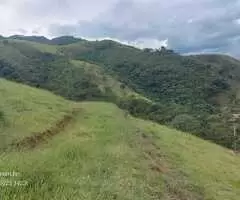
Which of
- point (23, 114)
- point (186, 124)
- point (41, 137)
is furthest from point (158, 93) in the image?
point (41, 137)

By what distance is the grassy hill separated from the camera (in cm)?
1199

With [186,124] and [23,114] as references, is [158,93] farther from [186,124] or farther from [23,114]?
[23,114]

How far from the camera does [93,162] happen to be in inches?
734

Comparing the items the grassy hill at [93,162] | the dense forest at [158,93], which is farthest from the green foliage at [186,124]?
the grassy hill at [93,162]

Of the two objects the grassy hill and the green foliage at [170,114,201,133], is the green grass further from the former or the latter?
the green foliage at [170,114,201,133]

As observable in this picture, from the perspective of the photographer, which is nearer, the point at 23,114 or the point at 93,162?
the point at 93,162

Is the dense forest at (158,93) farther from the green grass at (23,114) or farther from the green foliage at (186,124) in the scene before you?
the green grass at (23,114)

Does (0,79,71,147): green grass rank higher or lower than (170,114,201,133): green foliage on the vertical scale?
higher

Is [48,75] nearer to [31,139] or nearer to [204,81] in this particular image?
[204,81]

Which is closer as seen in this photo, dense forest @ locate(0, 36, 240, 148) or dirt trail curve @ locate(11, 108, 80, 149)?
dirt trail curve @ locate(11, 108, 80, 149)

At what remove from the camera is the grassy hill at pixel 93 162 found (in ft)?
39.3

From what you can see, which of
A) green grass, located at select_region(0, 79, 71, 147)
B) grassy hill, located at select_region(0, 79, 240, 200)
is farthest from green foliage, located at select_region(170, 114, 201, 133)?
green grass, located at select_region(0, 79, 71, 147)

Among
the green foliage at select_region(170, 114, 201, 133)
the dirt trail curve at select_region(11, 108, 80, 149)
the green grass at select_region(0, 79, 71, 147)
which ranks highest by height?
the green grass at select_region(0, 79, 71, 147)

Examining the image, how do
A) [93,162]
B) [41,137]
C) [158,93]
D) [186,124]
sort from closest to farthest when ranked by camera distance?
1. [93,162]
2. [41,137]
3. [186,124]
4. [158,93]
